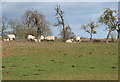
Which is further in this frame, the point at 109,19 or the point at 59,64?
the point at 109,19

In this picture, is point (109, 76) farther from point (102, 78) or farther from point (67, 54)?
point (67, 54)

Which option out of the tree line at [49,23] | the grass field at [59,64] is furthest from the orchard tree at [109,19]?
the grass field at [59,64]

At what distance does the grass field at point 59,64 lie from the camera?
1229 cm

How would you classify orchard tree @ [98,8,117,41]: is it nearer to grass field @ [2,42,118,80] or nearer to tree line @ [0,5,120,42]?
tree line @ [0,5,120,42]

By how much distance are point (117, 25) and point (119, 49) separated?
956 inches

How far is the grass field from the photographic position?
40.3ft

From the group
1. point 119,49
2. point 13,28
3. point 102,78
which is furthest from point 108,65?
point 13,28

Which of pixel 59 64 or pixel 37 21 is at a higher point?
pixel 37 21

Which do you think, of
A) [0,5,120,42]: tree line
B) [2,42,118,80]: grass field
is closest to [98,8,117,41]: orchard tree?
[0,5,120,42]: tree line

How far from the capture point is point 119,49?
2291 centimetres

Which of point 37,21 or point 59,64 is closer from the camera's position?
point 59,64

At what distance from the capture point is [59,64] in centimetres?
1639

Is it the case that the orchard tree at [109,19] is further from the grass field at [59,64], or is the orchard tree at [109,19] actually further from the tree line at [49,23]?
the grass field at [59,64]

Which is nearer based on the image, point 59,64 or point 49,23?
point 59,64
